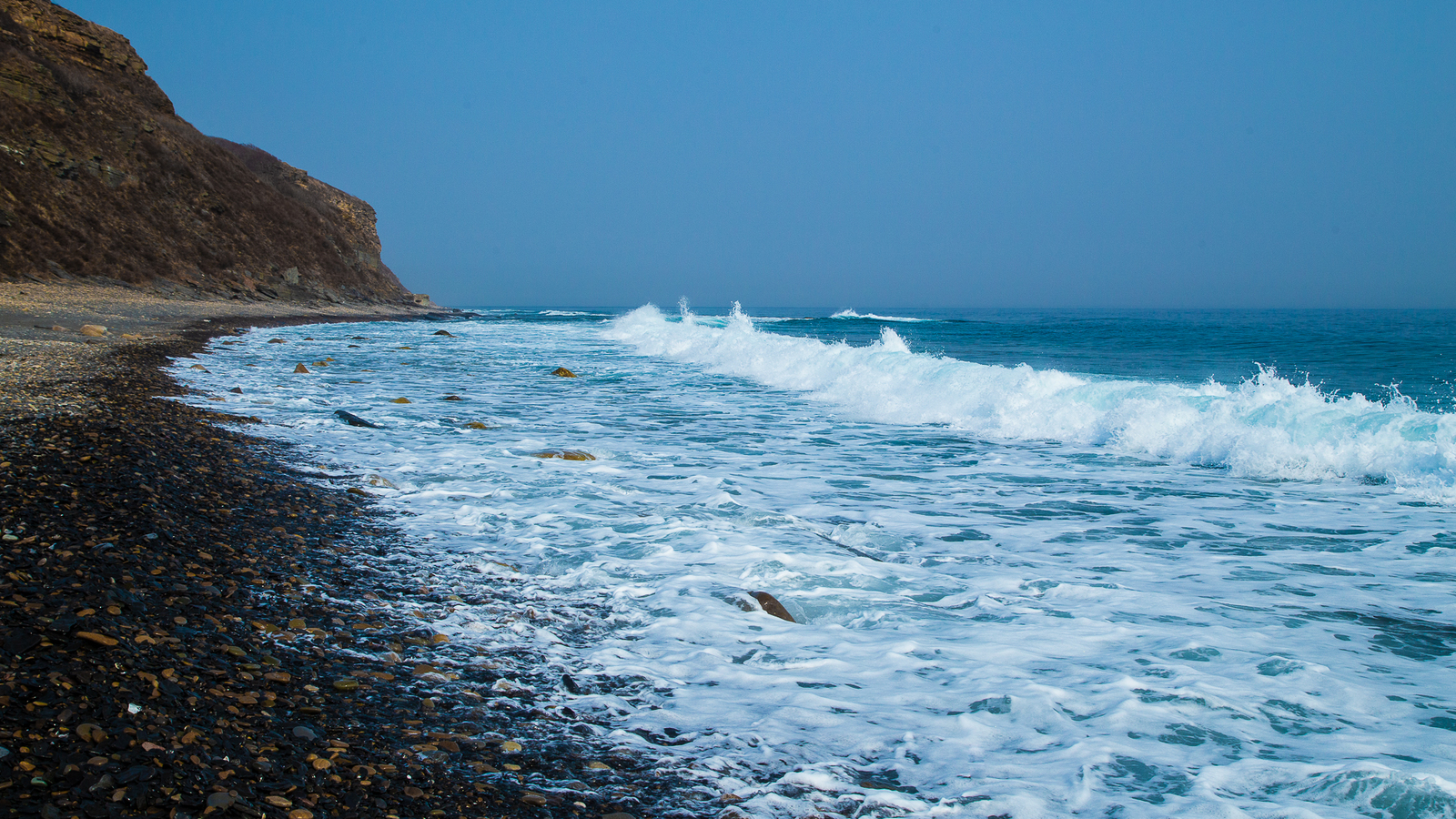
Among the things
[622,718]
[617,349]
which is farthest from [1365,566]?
[617,349]

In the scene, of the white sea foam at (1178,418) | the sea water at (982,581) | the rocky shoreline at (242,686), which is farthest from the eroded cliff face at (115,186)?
the rocky shoreline at (242,686)

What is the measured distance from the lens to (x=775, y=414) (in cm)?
1098

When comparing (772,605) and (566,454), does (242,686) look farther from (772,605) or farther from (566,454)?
(566,454)

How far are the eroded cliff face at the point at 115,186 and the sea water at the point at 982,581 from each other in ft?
82.3

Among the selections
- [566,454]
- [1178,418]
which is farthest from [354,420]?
[1178,418]

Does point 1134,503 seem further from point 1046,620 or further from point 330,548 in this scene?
point 330,548

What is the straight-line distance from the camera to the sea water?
243 centimetres

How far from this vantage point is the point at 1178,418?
855 cm

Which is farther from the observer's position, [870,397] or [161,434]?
[870,397]

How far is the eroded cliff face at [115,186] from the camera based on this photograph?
27516 mm

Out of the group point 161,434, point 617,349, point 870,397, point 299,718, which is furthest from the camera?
point 617,349

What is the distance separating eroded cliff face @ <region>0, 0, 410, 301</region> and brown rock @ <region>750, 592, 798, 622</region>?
95.1 feet

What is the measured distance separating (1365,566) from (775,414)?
7.21 metres

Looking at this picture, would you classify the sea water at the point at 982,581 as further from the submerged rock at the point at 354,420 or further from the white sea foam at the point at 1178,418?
the submerged rock at the point at 354,420
